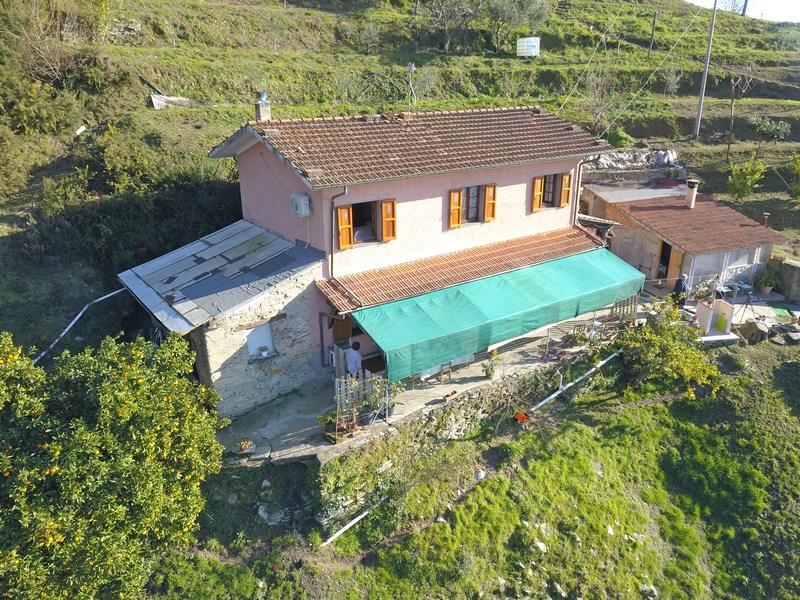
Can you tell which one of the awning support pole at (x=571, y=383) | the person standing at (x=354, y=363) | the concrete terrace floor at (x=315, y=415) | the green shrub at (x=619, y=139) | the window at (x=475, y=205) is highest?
the green shrub at (x=619, y=139)

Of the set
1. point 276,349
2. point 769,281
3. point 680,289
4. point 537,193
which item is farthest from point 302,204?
point 769,281

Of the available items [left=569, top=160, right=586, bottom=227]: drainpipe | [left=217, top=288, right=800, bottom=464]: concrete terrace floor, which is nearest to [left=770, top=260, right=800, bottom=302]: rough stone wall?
[left=569, top=160, right=586, bottom=227]: drainpipe

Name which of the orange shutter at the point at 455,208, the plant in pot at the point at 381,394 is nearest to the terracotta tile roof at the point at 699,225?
the orange shutter at the point at 455,208

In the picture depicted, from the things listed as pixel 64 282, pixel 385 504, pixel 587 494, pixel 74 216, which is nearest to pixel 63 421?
pixel 385 504

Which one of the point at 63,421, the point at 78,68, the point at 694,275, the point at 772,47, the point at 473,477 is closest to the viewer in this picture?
the point at 63,421

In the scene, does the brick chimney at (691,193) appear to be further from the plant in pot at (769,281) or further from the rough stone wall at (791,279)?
the rough stone wall at (791,279)

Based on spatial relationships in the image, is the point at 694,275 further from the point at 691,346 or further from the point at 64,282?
the point at 64,282
